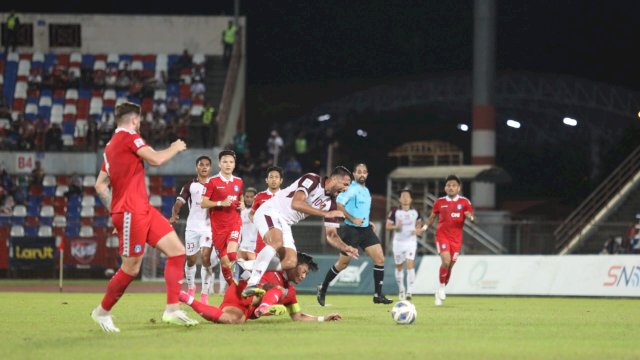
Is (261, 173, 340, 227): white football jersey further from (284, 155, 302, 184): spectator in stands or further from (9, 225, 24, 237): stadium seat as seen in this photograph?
(284, 155, 302, 184): spectator in stands

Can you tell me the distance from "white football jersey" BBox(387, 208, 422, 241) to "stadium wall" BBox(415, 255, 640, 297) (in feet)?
9.82

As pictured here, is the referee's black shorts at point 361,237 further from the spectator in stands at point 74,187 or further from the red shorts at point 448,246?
the spectator in stands at point 74,187

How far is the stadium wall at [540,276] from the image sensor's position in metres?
27.0

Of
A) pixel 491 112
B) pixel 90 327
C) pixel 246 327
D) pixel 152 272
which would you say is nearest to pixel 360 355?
pixel 246 327

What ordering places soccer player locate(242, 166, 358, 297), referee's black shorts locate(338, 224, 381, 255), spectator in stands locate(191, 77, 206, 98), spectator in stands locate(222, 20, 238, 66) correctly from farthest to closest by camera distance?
spectator in stands locate(222, 20, 238, 66), spectator in stands locate(191, 77, 206, 98), referee's black shorts locate(338, 224, 381, 255), soccer player locate(242, 166, 358, 297)

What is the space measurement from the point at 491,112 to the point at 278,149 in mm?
9018

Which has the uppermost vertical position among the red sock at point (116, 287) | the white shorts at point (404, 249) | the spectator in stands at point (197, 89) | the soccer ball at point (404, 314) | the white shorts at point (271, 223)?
the spectator in stands at point (197, 89)

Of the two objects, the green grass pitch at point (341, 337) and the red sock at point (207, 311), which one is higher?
the red sock at point (207, 311)

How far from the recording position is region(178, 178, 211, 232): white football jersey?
69.3 feet

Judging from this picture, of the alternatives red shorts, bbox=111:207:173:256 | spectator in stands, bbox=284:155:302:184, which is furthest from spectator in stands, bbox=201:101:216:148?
red shorts, bbox=111:207:173:256

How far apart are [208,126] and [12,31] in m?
11.9

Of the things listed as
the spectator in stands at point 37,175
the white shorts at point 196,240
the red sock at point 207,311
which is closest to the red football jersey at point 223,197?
the white shorts at point 196,240

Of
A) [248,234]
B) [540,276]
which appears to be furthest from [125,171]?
[540,276]

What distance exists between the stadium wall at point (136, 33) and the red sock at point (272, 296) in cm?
3477
